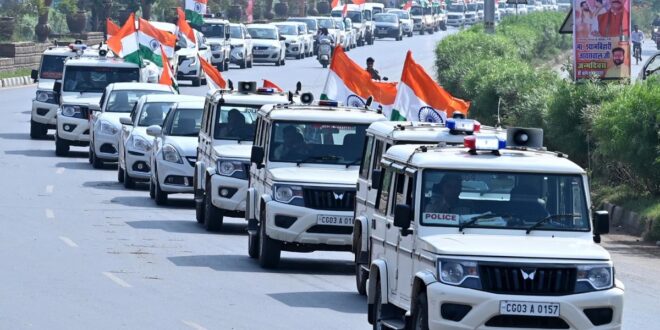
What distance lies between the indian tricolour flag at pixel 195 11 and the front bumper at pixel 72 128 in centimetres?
2782

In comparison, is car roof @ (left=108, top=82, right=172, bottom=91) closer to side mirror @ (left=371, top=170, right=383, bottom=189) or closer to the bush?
the bush

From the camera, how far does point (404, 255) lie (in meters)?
11.5

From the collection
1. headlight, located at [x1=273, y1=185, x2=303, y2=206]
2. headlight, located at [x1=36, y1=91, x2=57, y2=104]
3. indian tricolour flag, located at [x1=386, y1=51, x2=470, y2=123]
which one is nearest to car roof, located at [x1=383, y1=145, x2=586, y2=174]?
headlight, located at [x1=273, y1=185, x2=303, y2=206]

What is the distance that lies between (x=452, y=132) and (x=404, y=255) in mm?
2646

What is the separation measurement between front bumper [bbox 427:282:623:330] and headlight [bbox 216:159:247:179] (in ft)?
32.9

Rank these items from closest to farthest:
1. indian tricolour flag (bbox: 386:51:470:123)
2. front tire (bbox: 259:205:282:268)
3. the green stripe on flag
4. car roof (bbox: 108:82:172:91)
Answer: front tire (bbox: 259:205:282:268), indian tricolour flag (bbox: 386:51:470:123), car roof (bbox: 108:82:172:91), the green stripe on flag

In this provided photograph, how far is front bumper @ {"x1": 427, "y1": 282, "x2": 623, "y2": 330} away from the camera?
10.2 m

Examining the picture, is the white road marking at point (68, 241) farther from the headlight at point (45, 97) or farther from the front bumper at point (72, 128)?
the headlight at point (45, 97)

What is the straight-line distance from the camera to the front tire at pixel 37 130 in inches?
1425

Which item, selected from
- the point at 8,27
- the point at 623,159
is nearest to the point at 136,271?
the point at 623,159

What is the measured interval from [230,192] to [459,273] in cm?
1009

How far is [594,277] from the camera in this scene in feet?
34.4

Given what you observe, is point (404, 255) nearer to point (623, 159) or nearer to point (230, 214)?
point (230, 214)

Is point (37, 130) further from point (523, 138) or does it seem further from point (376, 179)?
point (523, 138)
